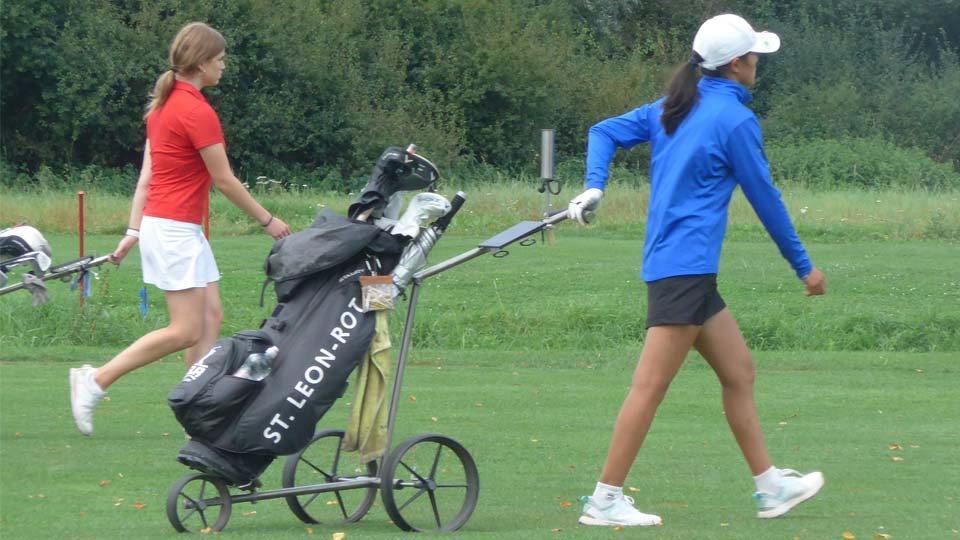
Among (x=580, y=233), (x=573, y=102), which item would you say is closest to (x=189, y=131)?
(x=580, y=233)

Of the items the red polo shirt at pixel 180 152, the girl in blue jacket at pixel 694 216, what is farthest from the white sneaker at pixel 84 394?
the girl in blue jacket at pixel 694 216

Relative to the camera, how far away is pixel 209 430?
17.7 ft

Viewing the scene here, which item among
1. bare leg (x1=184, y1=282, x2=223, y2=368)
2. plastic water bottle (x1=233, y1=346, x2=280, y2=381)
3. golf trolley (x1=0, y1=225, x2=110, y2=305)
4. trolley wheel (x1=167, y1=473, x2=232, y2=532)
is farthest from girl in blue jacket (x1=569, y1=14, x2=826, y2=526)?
golf trolley (x1=0, y1=225, x2=110, y2=305)

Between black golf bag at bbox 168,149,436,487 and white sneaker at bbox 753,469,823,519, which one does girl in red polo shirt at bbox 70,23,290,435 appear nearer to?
black golf bag at bbox 168,149,436,487

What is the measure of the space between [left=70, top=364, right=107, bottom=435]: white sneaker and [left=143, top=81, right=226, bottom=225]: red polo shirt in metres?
0.86

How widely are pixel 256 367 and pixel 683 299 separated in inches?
64.4

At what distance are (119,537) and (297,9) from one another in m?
39.9

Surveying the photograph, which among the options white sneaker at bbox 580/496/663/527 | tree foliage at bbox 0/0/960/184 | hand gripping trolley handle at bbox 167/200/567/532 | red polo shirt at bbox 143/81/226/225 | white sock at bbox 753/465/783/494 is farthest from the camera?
tree foliage at bbox 0/0/960/184

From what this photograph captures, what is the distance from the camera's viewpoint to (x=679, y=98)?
5.82 m

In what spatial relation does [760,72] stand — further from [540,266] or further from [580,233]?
[540,266]

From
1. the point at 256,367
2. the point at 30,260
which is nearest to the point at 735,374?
the point at 256,367

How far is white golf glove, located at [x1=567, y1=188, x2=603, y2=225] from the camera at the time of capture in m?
5.58

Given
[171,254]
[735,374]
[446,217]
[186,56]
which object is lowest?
[735,374]

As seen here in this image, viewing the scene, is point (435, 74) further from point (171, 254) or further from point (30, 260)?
point (171, 254)
